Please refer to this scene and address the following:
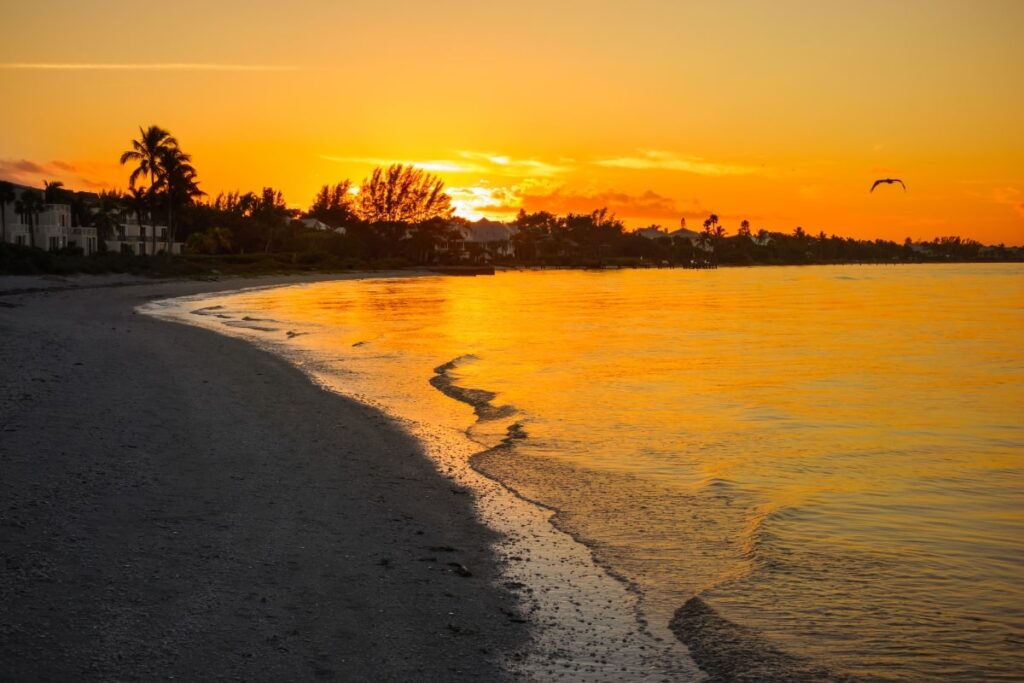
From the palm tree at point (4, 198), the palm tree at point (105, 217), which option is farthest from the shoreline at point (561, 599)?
the palm tree at point (105, 217)

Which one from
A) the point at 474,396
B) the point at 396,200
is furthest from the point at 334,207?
the point at 474,396

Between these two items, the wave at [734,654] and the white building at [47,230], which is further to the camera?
the white building at [47,230]

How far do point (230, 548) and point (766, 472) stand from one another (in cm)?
774

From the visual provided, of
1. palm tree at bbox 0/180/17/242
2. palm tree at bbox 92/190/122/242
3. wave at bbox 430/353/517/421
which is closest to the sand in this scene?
wave at bbox 430/353/517/421

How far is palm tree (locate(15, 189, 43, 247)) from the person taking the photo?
76438mm

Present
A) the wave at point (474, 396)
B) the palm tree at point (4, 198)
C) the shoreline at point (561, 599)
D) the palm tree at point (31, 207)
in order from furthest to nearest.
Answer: the palm tree at point (31, 207)
the palm tree at point (4, 198)
the wave at point (474, 396)
the shoreline at point (561, 599)

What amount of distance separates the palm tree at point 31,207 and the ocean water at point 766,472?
2199 inches

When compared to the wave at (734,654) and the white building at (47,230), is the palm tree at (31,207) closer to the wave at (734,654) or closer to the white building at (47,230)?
the white building at (47,230)

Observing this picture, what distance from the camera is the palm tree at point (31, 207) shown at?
7644 centimetres

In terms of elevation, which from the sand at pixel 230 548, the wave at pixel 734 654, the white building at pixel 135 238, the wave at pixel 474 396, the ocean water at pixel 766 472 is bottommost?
the wave at pixel 474 396

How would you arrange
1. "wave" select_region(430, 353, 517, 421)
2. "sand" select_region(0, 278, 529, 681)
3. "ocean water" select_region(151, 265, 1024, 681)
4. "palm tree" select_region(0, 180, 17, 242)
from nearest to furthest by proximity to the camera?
"sand" select_region(0, 278, 529, 681)
"ocean water" select_region(151, 265, 1024, 681)
"wave" select_region(430, 353, 517, 421)
"palm tree" select_region(0, 180, 17, 242)

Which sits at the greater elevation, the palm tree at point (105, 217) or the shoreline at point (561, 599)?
the palm tree at point (105, 217)

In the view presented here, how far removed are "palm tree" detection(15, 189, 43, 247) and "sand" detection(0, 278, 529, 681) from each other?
237 ft

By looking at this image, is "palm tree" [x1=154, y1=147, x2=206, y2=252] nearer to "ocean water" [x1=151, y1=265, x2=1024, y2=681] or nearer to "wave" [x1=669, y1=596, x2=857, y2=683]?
"ocean water" [x1=151, y1=265, x2=1024, y2=681]
